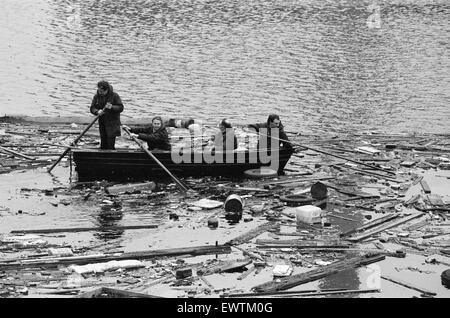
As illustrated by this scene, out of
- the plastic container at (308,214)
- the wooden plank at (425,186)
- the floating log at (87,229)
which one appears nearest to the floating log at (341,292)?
the plastic container at (308,214)

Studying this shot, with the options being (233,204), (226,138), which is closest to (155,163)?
(226,138)

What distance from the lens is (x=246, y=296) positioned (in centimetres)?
1845

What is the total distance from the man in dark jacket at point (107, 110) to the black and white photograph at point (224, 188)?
0.14ft

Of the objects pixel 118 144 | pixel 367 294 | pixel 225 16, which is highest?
pixel 225 16

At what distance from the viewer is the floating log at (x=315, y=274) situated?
18.9 m

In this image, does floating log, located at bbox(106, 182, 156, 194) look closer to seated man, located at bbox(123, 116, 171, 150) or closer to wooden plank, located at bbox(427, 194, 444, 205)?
seated man, located at bbox(123, 116, 171, 150)

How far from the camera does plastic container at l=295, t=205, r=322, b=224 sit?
23.5 m

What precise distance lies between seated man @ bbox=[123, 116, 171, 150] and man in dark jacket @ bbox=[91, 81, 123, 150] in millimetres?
439

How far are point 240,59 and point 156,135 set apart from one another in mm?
31939

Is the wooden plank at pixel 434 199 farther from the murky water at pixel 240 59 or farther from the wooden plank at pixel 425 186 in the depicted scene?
the murky water at pixel 240 59

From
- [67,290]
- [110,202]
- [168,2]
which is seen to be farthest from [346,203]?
[168,2]

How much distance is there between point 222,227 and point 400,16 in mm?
57250

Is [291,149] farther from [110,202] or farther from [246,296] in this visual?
[246,296]

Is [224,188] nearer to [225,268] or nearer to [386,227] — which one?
[386,227]
